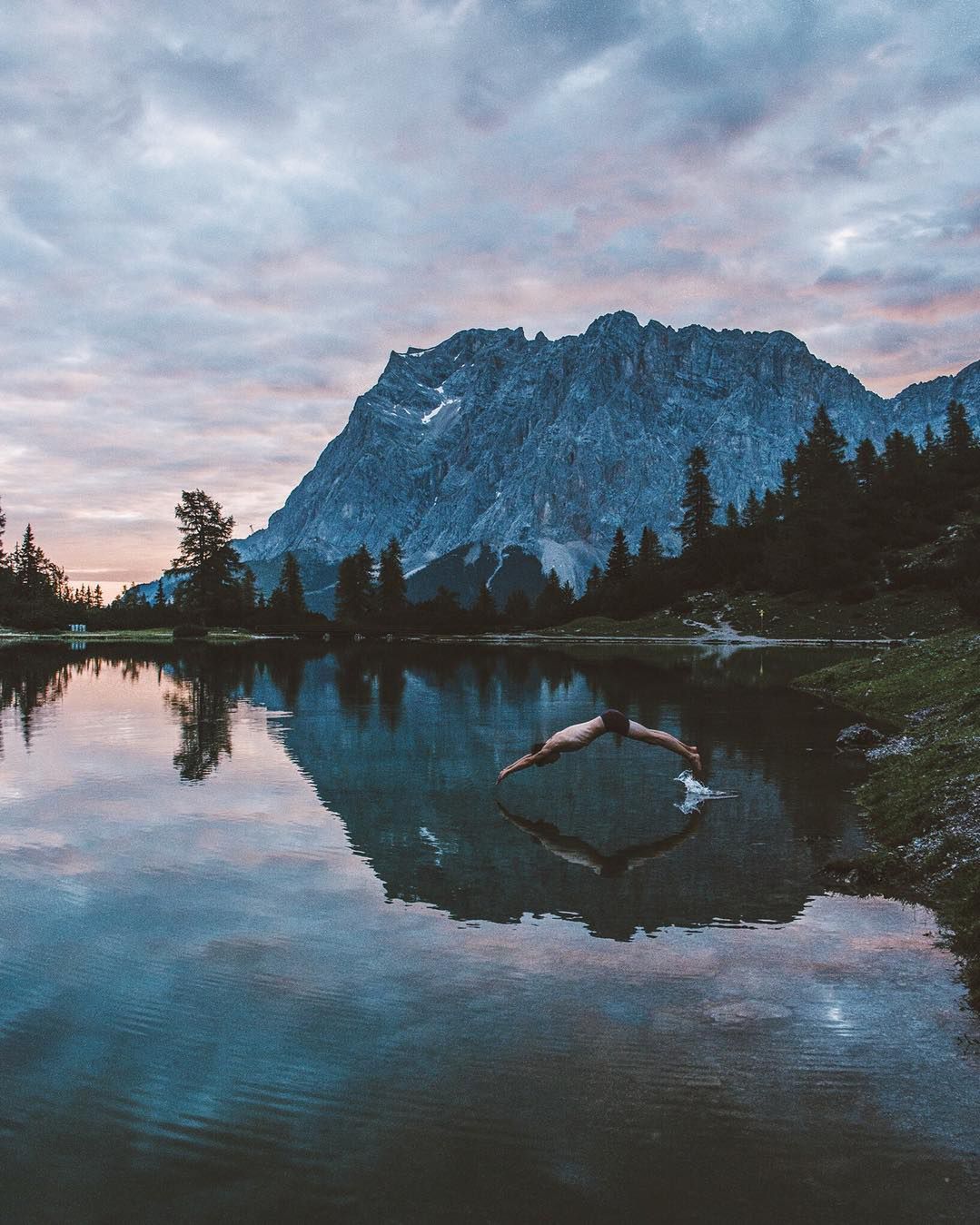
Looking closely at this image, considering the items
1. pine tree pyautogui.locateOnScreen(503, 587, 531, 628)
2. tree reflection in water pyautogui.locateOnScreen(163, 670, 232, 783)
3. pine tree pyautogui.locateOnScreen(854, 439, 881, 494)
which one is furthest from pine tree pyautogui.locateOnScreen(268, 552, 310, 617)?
tree reflection in water pyautogui.locateOnScreen(163, 670, 232, 783)

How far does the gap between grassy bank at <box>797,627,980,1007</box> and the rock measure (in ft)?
2.09

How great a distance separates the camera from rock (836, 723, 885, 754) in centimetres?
2725

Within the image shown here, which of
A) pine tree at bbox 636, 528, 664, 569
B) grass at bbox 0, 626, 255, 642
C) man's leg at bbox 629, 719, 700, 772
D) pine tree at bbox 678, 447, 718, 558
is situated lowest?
man's leg at bbox 629, 719, 700, 772

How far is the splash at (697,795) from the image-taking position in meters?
20.2

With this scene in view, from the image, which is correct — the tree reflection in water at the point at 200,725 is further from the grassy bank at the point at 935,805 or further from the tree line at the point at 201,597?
the tree line at the point at 201,597

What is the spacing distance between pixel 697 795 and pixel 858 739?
9547 mm

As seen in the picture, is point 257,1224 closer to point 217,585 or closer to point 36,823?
point 36,823

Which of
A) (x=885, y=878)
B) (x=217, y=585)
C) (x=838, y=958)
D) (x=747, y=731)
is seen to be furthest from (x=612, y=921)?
(x=217, y=585)

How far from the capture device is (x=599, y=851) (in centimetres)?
1653

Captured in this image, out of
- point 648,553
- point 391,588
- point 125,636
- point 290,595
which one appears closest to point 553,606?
point 648,553

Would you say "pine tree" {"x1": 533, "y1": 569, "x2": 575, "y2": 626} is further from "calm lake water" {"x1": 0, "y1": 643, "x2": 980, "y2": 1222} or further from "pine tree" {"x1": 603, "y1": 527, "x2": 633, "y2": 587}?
"calm lake water" {"x1": 0, "y1": 643, "x2": 980, "y2": 1222}

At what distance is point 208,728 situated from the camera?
1345 inches

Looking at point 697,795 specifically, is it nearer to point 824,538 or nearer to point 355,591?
point 824,538

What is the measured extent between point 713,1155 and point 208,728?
2992cm
